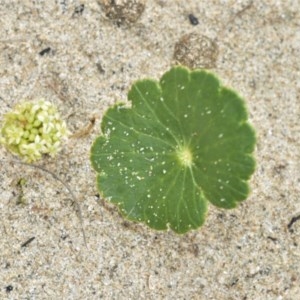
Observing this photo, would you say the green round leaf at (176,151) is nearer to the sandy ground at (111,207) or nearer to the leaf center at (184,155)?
the leaf center at (184,155)

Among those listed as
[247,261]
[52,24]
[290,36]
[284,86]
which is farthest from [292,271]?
[52,24]


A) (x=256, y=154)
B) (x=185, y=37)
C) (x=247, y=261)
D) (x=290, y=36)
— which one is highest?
(x=290, y=36)

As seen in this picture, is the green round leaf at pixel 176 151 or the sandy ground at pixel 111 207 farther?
the sandy ground at pixel 111 207

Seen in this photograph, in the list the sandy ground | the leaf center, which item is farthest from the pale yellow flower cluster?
the leaf center

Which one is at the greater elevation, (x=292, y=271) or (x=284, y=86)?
(x=284, y=86)

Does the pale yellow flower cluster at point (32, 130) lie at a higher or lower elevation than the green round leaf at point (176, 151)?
lower

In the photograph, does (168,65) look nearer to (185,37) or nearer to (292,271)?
(185,37)

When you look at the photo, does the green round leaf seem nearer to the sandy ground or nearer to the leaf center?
the leaf center

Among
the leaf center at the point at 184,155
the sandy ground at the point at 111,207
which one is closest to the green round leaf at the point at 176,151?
the leaf center at the point at 184,155
